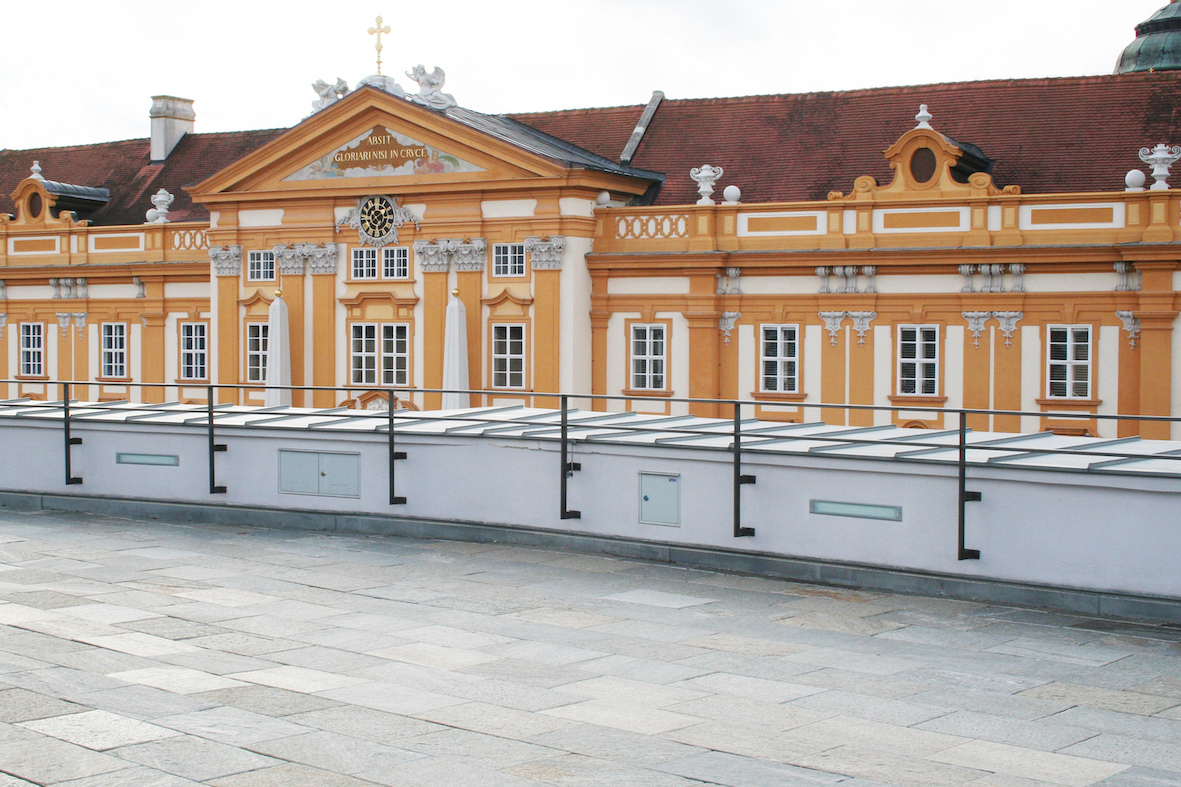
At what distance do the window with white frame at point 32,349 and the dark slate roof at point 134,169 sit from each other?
13.4ft

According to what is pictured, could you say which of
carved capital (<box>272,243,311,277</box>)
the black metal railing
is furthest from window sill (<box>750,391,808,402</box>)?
the black metal railing

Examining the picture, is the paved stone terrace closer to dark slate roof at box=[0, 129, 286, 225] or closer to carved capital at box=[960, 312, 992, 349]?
carved capital at box=[960, 312, 992, 349]

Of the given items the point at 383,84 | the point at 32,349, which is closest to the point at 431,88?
the point at 383,84

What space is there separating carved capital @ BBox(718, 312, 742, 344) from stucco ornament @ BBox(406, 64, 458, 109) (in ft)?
30.5

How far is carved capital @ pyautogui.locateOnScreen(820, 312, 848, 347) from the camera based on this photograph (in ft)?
105

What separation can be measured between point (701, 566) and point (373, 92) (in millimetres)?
24867

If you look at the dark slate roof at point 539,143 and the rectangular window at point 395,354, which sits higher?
the dark slate roof at point 539,143

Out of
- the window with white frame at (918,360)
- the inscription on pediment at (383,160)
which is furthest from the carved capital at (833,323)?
the inscription on pediment at (383,160)

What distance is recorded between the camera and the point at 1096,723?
856cm

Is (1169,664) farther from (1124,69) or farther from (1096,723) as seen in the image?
(1124,69)

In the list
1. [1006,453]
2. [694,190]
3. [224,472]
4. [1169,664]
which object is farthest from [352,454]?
[694,190]

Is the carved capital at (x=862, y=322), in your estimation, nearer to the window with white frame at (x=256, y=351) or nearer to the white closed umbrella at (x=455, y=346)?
the white closed umbrella at (x=455, y=346)

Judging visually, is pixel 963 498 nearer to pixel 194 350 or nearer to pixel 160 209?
pixel 194 350

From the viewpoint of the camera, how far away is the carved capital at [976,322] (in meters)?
30.6
